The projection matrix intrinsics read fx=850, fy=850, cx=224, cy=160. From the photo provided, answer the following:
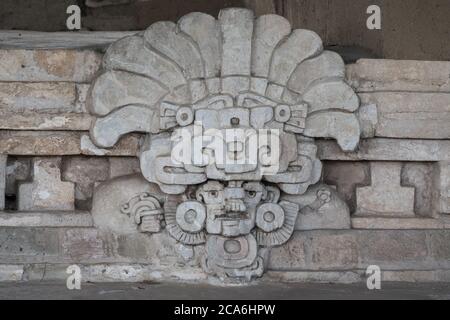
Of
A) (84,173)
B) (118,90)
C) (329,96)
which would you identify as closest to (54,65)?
(118,90)

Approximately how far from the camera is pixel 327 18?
20.3ft

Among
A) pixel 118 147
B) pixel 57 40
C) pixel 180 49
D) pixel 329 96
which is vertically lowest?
pixel 118 147

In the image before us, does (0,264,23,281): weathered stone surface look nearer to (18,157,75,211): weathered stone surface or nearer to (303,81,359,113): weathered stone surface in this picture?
(18,157,75,211): weathered stone surface

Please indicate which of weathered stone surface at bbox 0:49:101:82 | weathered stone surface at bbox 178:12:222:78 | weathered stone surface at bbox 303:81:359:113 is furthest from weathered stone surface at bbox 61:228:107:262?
weathered stone surface at bbox 303:81:359:113

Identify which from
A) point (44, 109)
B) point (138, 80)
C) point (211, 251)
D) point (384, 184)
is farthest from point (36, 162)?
point (384, 184)

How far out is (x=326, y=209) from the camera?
16.6 feet

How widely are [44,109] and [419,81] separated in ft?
7.30

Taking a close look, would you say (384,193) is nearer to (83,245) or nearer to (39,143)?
(83,245)

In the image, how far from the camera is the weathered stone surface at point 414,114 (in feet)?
16.6

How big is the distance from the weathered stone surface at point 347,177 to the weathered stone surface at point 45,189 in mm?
1553

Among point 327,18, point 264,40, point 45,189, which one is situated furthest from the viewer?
point 327,18

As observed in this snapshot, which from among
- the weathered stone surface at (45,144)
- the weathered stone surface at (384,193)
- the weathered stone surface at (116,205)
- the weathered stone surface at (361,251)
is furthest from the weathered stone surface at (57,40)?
the weathered stone surface at (384,193)

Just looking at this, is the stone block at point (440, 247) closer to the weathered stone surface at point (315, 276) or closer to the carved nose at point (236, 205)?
the weathered stone surface at point (315, 276)

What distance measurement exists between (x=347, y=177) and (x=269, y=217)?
2.02 feet
